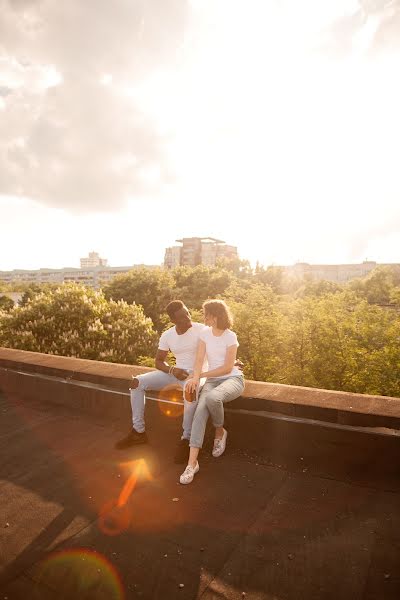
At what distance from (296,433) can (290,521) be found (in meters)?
1.04

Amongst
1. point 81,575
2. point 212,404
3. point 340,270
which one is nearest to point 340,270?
point 340,270

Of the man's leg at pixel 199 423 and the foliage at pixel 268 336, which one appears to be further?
the foliage at pixel 268 336

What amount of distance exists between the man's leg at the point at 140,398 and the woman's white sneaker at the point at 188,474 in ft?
3.26

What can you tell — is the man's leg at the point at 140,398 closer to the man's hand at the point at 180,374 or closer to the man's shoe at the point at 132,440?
the man's shoe at the point at 132,440

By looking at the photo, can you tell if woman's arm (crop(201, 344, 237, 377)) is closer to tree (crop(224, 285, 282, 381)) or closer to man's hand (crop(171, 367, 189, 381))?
man's hand (crop(171, 367, 189, 381))

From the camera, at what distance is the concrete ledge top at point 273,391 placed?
3.90m

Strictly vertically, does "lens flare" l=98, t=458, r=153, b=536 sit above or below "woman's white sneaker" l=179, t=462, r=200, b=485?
below

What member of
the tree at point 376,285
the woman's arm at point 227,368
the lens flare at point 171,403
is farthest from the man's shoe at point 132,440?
the tree at point 376,285

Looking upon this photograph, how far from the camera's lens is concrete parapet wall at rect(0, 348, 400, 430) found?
3803 millimetres

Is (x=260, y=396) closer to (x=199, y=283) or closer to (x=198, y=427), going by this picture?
(x=198, y=427)

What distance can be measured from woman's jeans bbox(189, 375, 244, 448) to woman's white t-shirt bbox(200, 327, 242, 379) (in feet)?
0.64

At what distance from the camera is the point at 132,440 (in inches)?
180

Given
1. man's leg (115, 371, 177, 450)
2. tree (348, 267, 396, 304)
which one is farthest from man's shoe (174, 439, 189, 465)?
tree (348, 267, 396, 304)

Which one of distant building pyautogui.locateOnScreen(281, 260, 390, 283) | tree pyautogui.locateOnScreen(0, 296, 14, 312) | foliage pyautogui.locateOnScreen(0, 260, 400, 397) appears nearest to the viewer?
foliage pyautogui.locateOnScreen(0, 260, 400, 397)
